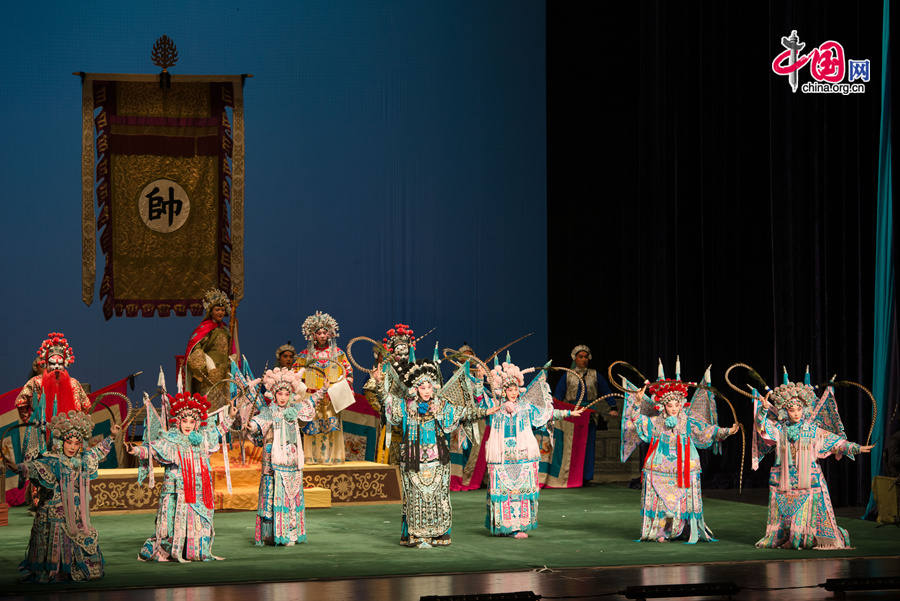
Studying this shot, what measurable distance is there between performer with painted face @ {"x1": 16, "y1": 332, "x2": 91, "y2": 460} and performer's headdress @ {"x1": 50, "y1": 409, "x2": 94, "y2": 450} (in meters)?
3.12

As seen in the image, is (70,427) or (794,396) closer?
(70,427)

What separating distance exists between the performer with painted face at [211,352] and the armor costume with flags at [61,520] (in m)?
3.70

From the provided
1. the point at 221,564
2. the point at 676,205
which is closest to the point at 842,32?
the point at 676,205

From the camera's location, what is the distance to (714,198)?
11.1 metres

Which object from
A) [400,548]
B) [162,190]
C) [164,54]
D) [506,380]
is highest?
[164,54]

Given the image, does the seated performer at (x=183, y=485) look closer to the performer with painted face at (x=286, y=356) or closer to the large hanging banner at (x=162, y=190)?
the performer with painted face at (x=286, y=356)

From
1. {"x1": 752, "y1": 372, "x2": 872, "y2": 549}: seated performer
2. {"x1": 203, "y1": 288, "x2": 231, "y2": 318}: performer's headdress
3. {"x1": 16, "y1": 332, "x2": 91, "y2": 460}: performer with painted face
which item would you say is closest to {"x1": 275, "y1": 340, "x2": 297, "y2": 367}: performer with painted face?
{"x1": 203, "y1": 288, "x2": 231, "y2": 318}: performer's headdress

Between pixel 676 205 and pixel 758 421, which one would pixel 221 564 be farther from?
pixel 676 205

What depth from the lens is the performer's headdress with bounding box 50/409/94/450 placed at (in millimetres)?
6523

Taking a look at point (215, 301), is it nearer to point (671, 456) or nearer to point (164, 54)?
point (164, 54)

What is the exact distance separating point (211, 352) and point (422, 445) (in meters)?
3.53


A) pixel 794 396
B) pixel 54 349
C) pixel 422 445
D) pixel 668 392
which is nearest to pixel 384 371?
pixel 422 445

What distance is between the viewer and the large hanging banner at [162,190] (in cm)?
1131

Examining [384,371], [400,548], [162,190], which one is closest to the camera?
[400,548]
